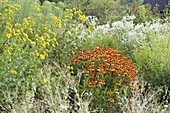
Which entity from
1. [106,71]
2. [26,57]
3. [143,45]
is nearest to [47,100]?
[26,57]

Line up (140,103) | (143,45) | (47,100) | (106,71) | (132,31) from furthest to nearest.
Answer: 1. (132,31)
2. (143,45)
3. (106,71)
4. (140,103)
5. (47,100)

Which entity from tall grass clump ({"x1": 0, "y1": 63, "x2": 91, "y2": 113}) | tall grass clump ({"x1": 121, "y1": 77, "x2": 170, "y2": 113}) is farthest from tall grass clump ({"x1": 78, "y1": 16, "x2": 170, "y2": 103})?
tall grass clump ({"x1": 0, "y1": 63, "x2": 91, "y2": 113})

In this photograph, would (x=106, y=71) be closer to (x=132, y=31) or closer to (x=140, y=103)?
(x=140, y=103)

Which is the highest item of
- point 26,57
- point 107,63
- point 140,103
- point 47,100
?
point 26,57

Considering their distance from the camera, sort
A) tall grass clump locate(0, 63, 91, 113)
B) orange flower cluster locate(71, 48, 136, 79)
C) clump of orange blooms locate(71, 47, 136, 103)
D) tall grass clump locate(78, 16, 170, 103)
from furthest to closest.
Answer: tall grass clump locate(78, 16, 170, 103) → orange flower cluster locate(71, 48, 136, 79) → clump of orange blooms locate(71, 47, 136, 103) → tall grass clump locate(0, 63, 91, 113)

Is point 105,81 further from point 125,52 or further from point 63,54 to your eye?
point 125,52

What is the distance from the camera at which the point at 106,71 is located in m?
4.12

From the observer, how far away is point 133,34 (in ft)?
18.8

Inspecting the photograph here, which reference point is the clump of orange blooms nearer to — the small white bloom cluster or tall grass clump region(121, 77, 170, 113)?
tall grass clump region(121, 77, 170, 113)

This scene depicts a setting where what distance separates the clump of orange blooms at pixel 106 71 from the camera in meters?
4.00

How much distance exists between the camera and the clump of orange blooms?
158 inches

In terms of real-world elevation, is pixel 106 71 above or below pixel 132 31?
below

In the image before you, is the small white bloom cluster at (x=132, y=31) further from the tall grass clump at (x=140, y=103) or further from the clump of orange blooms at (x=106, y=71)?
the tall grass clump at (x=140, y=103)

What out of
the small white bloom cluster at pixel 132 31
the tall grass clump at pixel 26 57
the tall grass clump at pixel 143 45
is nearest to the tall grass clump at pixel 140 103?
the tall grass clump at pixel 26 57
